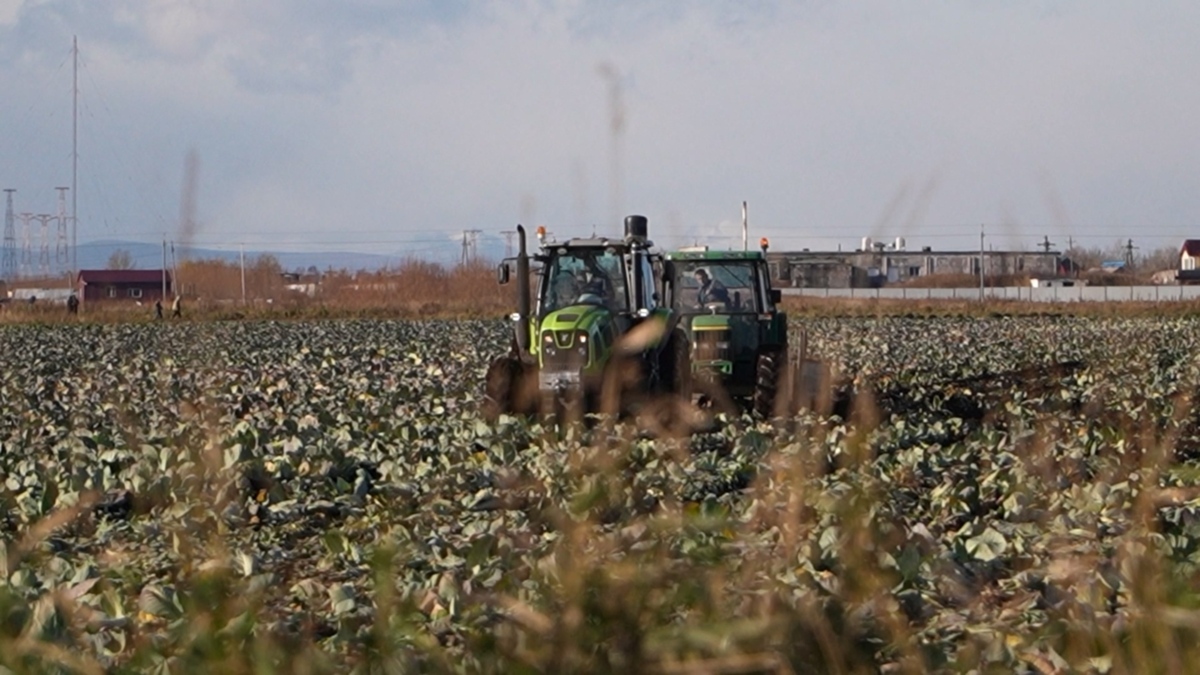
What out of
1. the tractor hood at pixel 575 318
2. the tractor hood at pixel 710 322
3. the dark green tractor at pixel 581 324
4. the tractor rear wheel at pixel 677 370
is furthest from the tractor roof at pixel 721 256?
the tractor hood at pixel 575 318

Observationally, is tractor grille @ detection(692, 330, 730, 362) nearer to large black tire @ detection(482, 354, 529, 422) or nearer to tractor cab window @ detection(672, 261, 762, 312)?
tractor cab window @ detection(672, 261, 762, 312)

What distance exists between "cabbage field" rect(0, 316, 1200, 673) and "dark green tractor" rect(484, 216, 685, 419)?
55 centimetres

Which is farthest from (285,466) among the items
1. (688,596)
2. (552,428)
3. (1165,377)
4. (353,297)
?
(353,297)

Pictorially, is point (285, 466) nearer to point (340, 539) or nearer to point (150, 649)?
point (340, 539)

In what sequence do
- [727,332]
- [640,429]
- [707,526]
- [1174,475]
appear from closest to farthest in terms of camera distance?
[707,526]
[1174,475]
[640,429]
[727,332]

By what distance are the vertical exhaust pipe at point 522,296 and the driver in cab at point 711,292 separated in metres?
3.29

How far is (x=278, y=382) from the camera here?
63.8 ft

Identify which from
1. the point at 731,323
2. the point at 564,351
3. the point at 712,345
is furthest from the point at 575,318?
the point at 731,323

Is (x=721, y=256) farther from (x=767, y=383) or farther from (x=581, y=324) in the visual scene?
(x=581, y=324)

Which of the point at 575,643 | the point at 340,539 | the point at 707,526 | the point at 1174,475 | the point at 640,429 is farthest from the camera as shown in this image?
the point at 640,429

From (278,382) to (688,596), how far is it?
16040 millimetres

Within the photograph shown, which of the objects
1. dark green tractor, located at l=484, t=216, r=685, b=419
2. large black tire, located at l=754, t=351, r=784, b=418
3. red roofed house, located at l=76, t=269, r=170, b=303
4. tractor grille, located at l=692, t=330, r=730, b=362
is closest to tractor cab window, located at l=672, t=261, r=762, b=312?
tractor grille, located at l=692, t=330, r=730, b=362

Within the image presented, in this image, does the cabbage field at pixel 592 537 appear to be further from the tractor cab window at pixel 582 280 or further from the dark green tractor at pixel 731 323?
the tractor cab window at pixel 582 280

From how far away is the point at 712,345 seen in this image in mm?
15875
